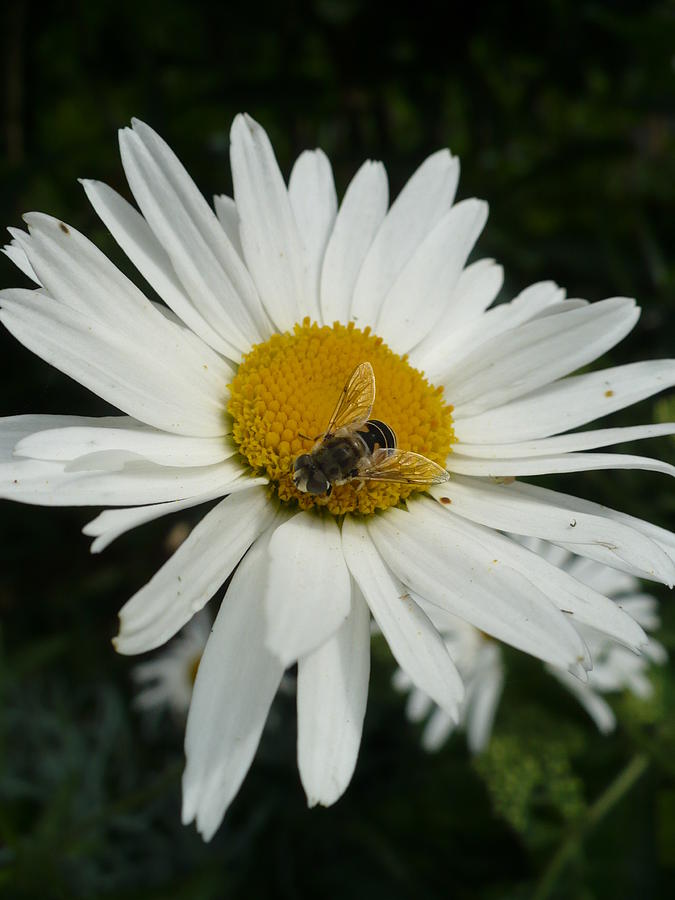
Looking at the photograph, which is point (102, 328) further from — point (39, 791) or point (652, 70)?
point (652, 70)

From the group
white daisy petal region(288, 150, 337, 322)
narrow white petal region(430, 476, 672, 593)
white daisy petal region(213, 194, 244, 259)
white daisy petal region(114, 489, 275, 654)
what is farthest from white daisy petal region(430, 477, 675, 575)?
white daisy petal region(213, 194, 244, 259)

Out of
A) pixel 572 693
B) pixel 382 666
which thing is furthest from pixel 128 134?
pixel 572 693

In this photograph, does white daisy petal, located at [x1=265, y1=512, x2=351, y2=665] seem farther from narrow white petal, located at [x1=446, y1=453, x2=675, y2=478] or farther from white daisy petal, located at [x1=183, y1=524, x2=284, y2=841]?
narrow white petal, located at [x1=446, y1=453, x2=675, y2=478]

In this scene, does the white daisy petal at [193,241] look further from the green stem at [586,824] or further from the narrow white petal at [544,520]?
the green stem at [586,824]

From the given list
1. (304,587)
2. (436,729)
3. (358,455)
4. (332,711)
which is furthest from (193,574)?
(436,729)

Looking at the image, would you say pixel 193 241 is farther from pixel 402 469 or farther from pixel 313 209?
pixel 402 469

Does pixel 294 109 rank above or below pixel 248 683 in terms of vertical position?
above

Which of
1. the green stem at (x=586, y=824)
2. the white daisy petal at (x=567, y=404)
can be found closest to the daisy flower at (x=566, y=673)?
the green stem at (x=586, y=824)
